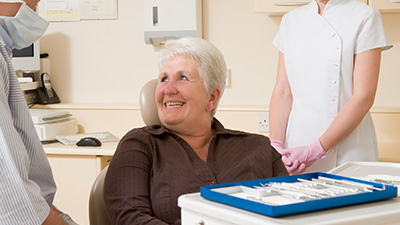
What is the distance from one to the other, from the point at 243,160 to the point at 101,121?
5.55 ft

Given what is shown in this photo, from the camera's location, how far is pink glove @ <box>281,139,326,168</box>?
1992mm

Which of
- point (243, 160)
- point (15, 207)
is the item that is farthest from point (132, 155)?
point (15, 207)

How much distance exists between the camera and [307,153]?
2.00 metres

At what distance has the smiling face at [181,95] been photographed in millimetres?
1692

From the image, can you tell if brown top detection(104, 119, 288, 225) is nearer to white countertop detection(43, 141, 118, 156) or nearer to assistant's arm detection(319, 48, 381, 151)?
assistant's arm detection(319, 48, 381, 151)

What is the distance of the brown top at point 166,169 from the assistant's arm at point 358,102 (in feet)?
1.10

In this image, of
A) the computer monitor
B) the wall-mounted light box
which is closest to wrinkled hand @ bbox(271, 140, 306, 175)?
the wall-mounted light box

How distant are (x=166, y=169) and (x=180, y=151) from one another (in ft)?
0.28

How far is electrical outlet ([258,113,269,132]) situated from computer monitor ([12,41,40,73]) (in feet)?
4.36

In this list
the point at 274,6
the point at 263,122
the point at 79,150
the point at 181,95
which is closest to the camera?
the point at 181,95

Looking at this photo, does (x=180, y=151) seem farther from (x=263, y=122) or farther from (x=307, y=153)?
(x=263, y=122)

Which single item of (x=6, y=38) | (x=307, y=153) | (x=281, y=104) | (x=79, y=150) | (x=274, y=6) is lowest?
(x=79, y=150)

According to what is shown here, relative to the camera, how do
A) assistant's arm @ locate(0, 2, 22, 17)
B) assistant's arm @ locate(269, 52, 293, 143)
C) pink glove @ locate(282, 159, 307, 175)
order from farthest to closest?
assistant's arm @ locate(269, 52, 293, 143), pink glove @ locate(282, 159, 307, 175), assistant's arm @ locate(0, 2, 22, 17)

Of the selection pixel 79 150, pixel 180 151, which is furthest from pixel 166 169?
pixel 79 150
